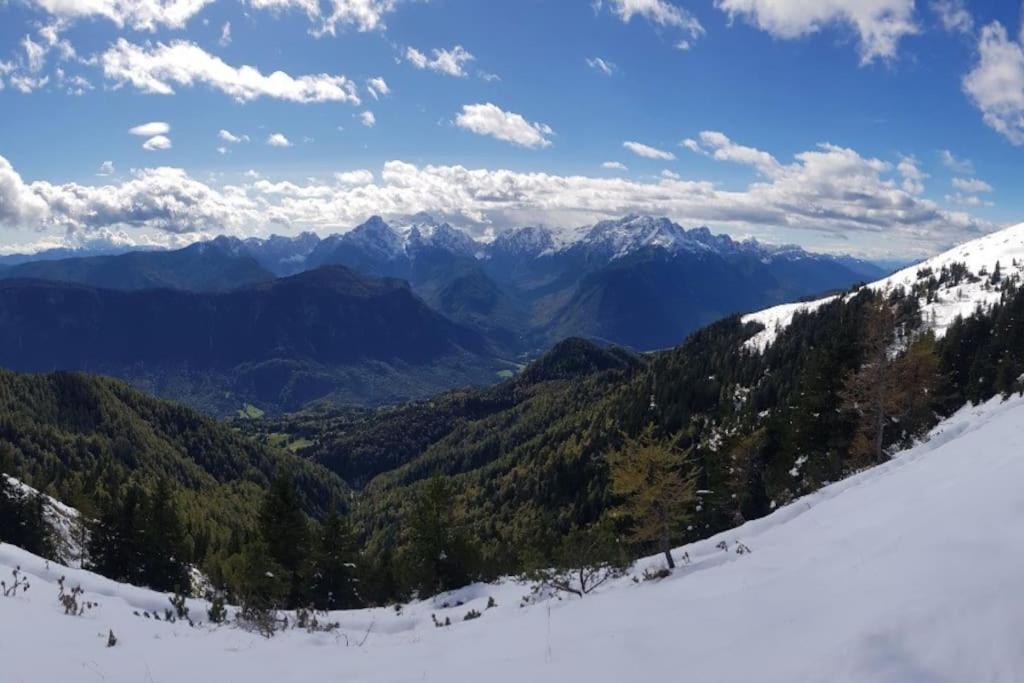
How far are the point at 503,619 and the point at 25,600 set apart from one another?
39.3 feet

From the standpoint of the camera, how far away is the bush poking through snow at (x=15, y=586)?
1357cm

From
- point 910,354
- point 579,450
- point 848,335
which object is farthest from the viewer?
point 579,450

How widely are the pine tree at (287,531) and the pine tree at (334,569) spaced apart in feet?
6.44

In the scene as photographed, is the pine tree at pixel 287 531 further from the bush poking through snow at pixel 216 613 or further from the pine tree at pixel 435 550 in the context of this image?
the bush poking through snow at pixel 216 613

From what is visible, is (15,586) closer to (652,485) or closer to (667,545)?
(667,545)

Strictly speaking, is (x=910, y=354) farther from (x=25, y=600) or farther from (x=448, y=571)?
(x=25, y=600)

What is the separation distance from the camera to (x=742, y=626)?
9734 mm

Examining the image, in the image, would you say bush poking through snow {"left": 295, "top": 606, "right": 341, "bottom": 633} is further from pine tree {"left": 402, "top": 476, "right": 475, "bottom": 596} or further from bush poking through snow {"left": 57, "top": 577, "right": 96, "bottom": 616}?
pine tree {"left": 402, "top": 476, "right": 475, "bottom": 596}

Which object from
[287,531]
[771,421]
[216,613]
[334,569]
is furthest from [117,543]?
[771,421]

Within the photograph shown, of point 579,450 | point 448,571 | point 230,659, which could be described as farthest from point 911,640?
point 579,450

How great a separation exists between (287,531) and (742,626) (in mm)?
42811

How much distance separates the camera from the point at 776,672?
24.9 ft

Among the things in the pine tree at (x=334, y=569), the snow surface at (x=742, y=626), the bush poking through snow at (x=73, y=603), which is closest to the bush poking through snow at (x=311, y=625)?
the snow surface at (x=742, y=626)

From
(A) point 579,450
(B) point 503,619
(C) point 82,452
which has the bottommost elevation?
(C) point 82,452
